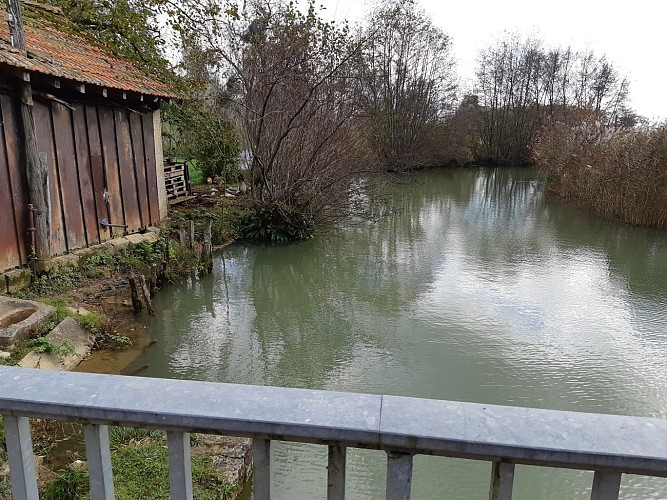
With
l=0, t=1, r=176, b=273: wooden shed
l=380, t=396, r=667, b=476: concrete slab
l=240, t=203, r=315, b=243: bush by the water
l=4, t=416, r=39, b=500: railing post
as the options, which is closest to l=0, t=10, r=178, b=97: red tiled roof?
l=0, t=1, r=176, b=273: wooden shed

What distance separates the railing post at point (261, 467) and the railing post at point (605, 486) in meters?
0.67

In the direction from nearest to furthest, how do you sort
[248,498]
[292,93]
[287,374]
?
[248,498], [287,374], [292,93]

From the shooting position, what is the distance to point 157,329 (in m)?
6.09

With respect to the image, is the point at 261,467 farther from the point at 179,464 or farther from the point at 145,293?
the point at 145,293

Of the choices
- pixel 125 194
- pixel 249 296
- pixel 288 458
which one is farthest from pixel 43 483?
pixel 125 194

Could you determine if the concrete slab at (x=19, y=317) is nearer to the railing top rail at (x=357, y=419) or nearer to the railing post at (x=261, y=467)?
the railing top rail at (x=357, y=419)

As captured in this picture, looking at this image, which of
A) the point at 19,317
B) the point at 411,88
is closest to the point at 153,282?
the point at 19,317

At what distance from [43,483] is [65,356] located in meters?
2.10

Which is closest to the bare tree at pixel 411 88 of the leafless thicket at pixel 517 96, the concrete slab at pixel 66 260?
the leafless thicket at pixel 517 96

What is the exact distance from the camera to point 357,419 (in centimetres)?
99

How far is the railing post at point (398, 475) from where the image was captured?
3.37 ft

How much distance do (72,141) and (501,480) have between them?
7.66 meters

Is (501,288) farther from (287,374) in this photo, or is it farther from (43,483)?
(43,483)

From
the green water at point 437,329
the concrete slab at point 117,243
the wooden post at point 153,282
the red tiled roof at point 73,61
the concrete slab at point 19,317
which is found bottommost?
the green water at point 437,329
